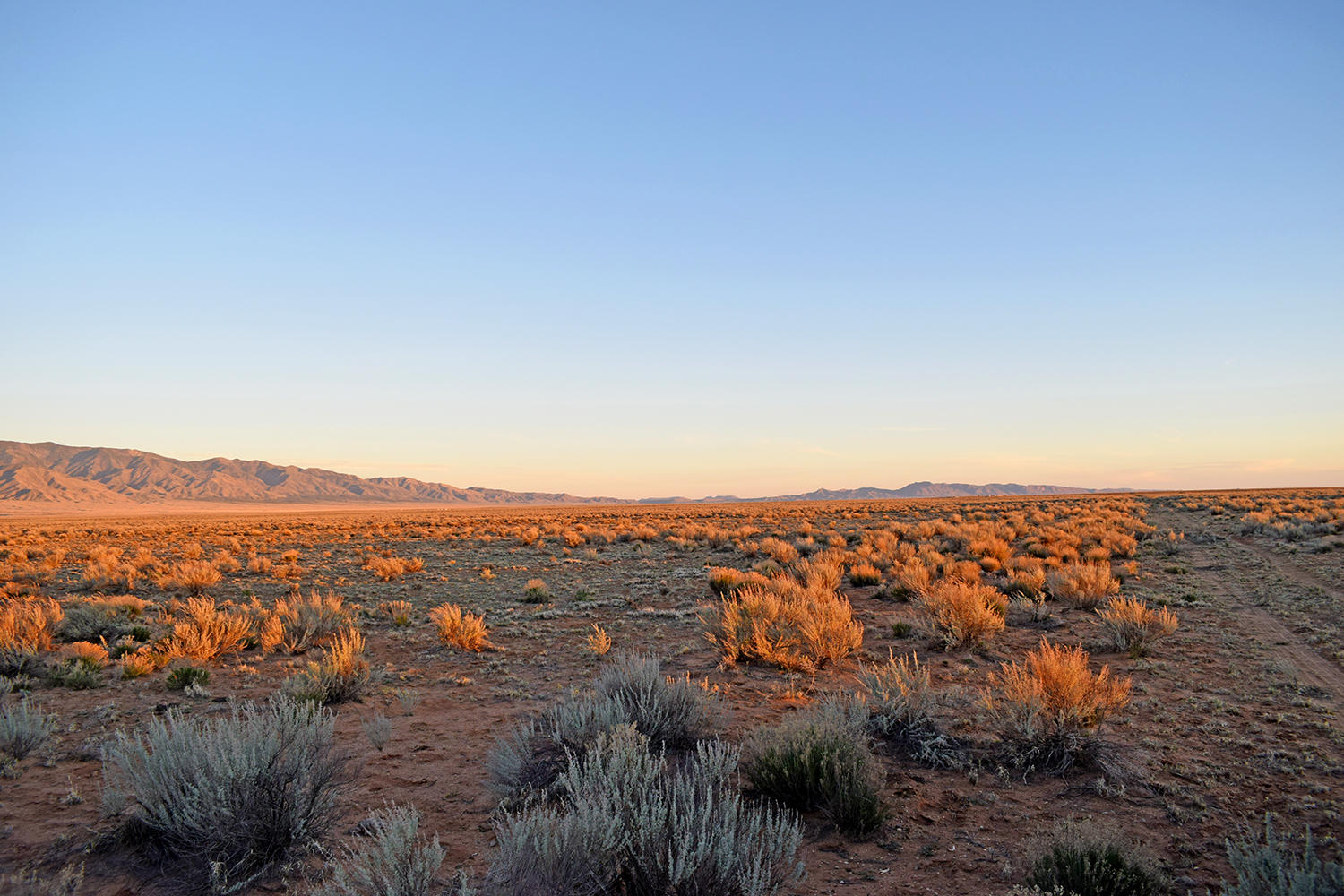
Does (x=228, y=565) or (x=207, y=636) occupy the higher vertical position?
(x=207, y=636)

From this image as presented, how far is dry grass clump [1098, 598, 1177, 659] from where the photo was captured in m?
9.54

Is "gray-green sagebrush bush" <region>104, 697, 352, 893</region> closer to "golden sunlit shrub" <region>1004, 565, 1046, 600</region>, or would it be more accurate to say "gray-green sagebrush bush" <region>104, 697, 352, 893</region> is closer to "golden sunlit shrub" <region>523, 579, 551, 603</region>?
"golden sunlit shrub" <region>523, 579, 551, 603</region>

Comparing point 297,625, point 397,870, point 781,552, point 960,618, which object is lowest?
point 297,625

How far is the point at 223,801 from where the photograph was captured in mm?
4199

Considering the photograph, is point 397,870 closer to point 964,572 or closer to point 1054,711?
point 1054,711

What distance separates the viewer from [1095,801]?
5.16 meters

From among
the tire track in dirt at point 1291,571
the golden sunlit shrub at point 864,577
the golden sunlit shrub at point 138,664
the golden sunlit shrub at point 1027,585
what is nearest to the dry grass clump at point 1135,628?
the golden sunlit shrub at point 1027,585

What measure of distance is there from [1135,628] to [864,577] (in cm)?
684

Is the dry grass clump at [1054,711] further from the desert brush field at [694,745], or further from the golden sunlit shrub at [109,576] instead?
the golden sunlit shrub at [109,576]

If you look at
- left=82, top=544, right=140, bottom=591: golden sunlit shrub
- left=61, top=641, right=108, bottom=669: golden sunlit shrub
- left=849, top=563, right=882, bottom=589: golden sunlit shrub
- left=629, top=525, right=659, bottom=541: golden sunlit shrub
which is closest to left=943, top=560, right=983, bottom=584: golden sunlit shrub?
left=849, top=563, right=882, bottom=589: golden sunlit shrub

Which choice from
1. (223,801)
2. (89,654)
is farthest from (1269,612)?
(89,654)

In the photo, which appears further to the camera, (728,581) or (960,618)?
(728,581)

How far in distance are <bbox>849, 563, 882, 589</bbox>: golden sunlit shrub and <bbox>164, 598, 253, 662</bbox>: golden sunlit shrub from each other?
42.0ft

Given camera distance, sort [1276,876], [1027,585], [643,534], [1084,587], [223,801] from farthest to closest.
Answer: [643,534] → [1027,585] → [1084,587] → [223,801] → [1276,876]
